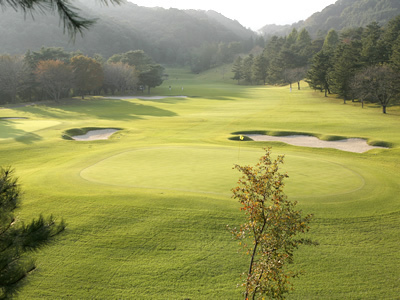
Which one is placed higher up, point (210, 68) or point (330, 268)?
point (210, 68)

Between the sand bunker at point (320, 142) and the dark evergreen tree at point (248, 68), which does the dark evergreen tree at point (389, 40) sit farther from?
the dark evergreen tree at point (248, 68)

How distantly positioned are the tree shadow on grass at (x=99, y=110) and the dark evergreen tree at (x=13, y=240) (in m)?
41.5

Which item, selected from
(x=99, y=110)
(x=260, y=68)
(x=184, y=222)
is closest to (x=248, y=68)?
(x=260, y=68)

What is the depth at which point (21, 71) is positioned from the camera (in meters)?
65.5

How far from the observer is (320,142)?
29094 mm

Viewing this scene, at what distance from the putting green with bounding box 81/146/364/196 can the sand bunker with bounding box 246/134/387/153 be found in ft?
28.8

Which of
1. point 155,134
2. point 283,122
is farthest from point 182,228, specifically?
point 283,122

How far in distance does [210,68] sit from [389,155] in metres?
148

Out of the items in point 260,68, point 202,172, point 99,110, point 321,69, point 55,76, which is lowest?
point 202,172

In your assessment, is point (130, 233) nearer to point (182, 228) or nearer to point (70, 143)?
point (182, 228)

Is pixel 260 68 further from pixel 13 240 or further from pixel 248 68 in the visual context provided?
pixel 13 240

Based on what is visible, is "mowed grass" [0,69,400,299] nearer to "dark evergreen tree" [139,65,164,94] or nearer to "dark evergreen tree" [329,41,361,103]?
"dark evergreen tree" [329,41,361,103]

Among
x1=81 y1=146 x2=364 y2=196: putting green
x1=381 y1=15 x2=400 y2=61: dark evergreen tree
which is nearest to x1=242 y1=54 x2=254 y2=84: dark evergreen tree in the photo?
x1=381 y1=15 x2=400 y2=61: dark evergreen tree

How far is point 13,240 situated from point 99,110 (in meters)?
53.1
